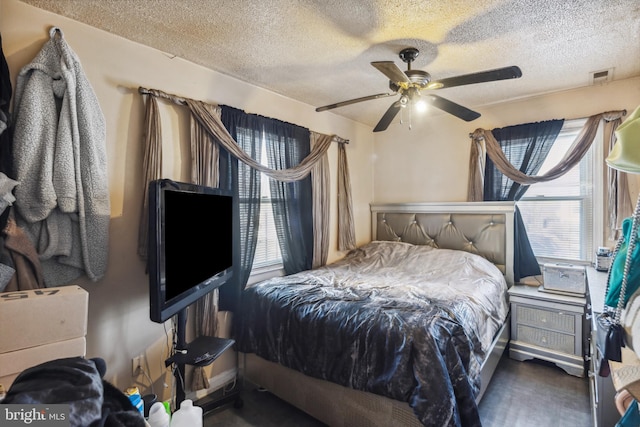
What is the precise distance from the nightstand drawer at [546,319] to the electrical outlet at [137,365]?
309 centimetres

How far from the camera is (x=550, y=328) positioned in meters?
2.69

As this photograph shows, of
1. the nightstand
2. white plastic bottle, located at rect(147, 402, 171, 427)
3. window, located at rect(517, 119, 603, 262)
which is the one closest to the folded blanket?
white plastic bottle, located at rect(147, 402, 171, 427)

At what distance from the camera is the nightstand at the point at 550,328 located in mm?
2547

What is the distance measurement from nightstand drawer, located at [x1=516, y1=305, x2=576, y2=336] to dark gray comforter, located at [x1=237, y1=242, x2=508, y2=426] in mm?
214

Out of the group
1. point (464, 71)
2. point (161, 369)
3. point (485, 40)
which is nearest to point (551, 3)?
point (485, 40)

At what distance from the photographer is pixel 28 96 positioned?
5.22 feet

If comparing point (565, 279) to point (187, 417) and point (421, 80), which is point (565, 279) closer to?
point (421, 80)

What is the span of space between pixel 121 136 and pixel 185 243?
90 centimetres

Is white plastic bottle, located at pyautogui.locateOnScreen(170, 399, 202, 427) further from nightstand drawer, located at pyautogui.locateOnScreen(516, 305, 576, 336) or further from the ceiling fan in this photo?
nightstand drawer, located at pyautogui.locateOnScreen(516, 305, 576, 336)

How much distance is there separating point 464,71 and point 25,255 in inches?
125

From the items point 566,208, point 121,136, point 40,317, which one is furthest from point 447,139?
point 40,317

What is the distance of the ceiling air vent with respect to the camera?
2.54 metres

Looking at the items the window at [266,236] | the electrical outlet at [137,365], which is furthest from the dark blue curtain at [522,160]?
the electrical outlet at [137,365]

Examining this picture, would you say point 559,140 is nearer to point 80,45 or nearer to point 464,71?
point 464,71
